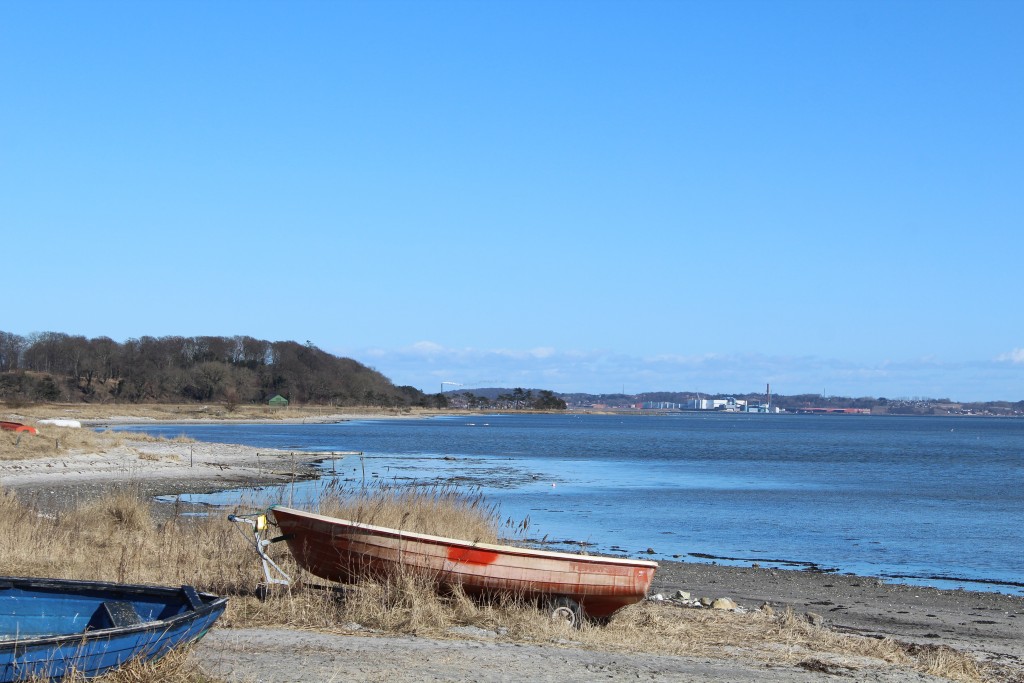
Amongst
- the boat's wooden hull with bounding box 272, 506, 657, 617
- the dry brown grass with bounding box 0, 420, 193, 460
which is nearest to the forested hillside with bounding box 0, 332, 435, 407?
the dry brown grass with bounding box 0, 420, 193, 460

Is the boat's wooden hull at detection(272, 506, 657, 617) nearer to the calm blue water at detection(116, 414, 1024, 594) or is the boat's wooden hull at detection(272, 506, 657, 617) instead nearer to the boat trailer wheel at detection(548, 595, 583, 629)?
the boat trailer wheel at detection(548, 595, 583, 629)

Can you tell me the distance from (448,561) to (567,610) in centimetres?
159

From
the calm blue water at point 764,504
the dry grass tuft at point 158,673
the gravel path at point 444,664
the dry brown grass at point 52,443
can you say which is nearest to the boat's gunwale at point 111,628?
the dry grass tuft at point 158,673

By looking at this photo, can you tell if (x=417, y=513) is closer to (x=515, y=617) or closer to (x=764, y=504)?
(x=515, y=617)

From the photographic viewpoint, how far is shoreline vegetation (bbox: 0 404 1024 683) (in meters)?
11.1

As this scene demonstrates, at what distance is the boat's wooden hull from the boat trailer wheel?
61 mm

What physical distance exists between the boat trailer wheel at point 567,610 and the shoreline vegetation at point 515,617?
0.20 m

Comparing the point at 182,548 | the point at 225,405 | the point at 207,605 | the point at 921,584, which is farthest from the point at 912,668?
the point at 225,405

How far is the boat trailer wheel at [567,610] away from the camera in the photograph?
42.5ft

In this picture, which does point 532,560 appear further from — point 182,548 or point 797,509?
point 797,509

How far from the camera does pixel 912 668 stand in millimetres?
12242

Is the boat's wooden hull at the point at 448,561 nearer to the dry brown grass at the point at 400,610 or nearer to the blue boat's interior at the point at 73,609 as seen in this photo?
the dry brown grass at the point at 400,610

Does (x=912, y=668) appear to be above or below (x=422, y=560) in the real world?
below

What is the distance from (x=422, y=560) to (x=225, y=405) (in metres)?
155
